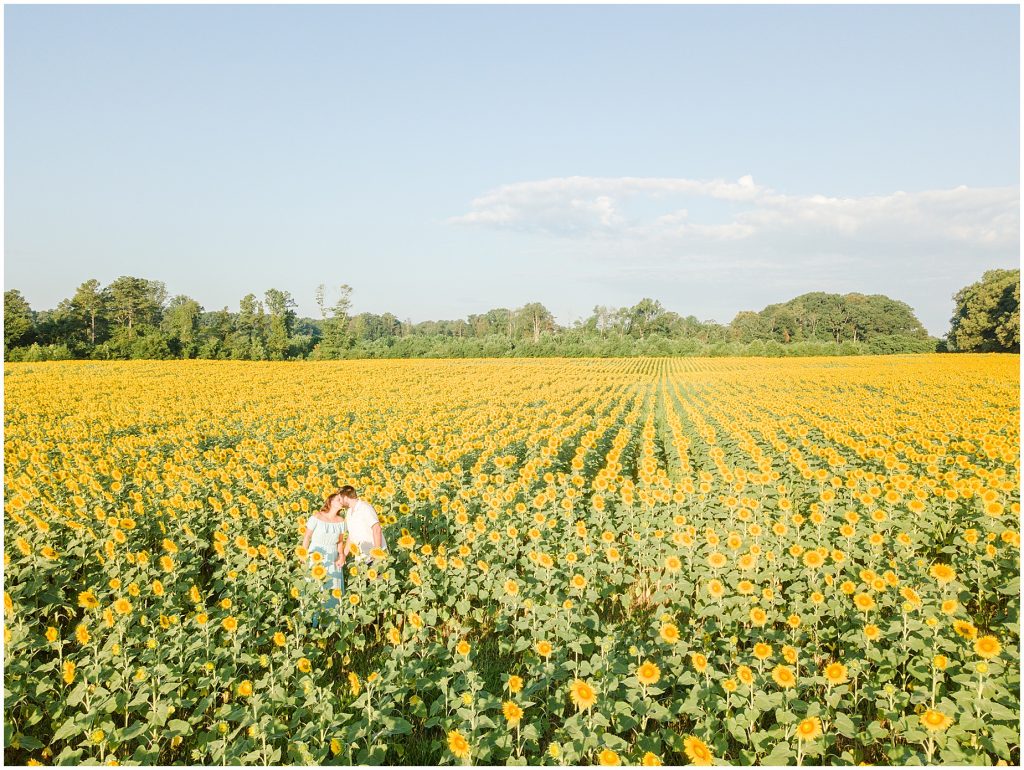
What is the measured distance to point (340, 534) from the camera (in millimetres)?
5480

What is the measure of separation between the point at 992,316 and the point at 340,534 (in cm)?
8495

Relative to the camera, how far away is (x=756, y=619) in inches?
151

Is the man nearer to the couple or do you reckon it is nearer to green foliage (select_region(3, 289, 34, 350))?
the couple

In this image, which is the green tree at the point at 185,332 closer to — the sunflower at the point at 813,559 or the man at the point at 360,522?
the man at the point at 360,522

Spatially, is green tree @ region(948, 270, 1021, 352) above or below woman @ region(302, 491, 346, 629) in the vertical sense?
above

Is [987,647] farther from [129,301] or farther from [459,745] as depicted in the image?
[129,301]

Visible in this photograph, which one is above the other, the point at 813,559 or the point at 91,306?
the point at 91,306

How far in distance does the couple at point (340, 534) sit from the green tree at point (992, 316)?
7794cm

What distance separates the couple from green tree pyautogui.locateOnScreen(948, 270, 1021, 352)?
7794 cm

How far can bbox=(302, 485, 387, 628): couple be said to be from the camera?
17.8 ft

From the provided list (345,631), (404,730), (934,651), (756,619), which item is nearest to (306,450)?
(345,631)

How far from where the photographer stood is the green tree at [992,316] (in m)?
60.2

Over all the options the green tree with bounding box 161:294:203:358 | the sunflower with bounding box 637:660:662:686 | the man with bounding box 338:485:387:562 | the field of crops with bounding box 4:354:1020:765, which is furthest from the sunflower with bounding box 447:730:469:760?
the green tree with bounding box 161:294:203:358

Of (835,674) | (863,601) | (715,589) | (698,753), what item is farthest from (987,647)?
(698,753)
